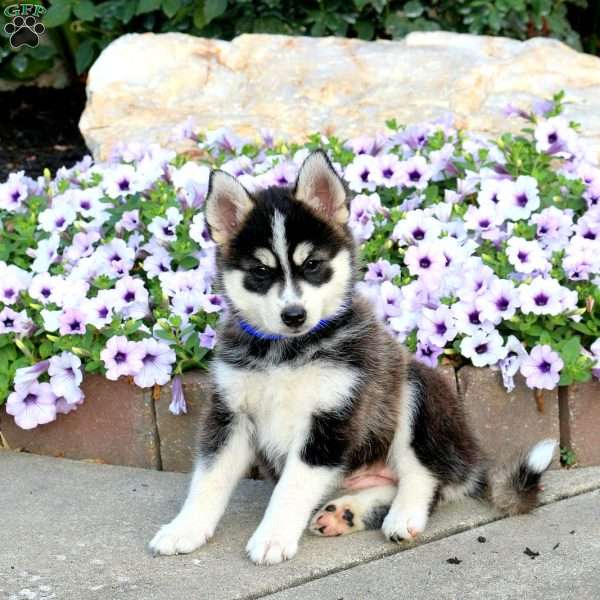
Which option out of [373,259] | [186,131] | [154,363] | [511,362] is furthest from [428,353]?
[186,131]

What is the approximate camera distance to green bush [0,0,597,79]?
27.2ft

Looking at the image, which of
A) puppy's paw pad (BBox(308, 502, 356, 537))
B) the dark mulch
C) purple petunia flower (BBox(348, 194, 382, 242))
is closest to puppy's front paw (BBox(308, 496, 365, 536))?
puppy's paw pad (BBox(308, 502, 356, 537))

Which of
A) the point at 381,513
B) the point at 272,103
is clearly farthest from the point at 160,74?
the point at 381,513

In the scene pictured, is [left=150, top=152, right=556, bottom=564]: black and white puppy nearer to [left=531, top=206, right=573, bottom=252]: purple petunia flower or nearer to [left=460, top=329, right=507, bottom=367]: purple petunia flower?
[left=460, top=329, right=507, bottom=367]: purple petunia flower

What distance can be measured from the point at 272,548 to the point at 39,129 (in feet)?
19.7

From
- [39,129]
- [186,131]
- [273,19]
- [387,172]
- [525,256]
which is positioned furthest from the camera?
[39,129]

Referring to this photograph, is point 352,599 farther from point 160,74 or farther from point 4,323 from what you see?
point 160,74

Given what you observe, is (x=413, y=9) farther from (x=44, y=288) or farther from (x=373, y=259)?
(x=44, y=288)

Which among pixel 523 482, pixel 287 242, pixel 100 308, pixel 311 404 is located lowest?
pixel 523 482

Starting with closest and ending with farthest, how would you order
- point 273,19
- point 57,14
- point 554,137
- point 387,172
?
point 387,172 → point 554,137 → point 57,14 → point 273,19

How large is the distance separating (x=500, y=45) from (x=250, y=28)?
189 cm

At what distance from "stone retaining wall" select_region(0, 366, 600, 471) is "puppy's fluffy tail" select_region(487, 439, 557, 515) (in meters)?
0.44

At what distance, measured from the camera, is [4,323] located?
5004 mm

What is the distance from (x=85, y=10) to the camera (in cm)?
823
